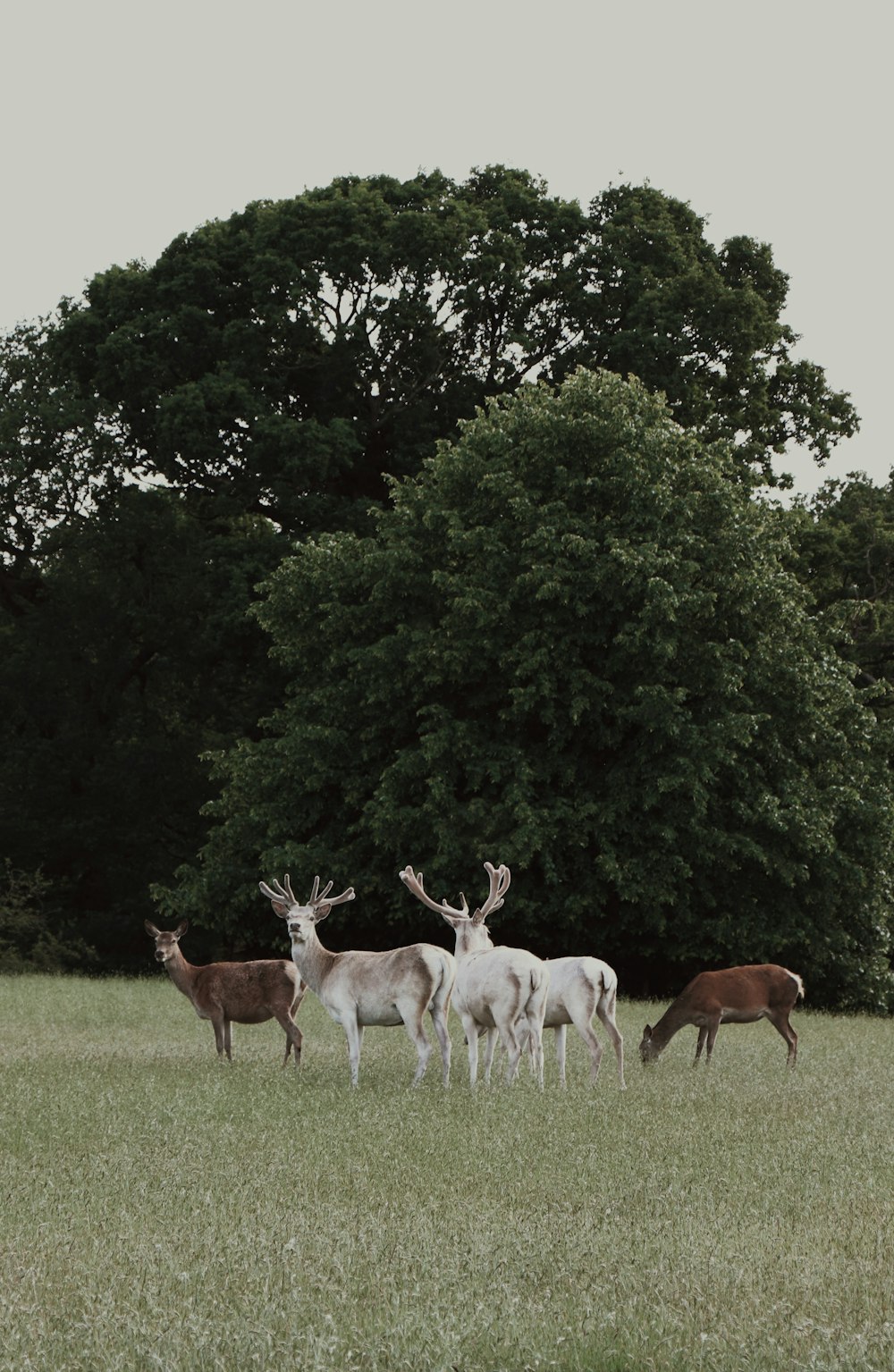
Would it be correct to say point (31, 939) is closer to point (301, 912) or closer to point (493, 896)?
point (493, 896)

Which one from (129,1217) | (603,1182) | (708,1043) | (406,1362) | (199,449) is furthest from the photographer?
(199,449)

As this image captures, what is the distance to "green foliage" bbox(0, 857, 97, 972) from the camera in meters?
33.8

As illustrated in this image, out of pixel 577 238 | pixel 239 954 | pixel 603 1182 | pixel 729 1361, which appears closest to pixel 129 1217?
pixel 603 1182

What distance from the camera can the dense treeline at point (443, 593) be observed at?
28.4 metres

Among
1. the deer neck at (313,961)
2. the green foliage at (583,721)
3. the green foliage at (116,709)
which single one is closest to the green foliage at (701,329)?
the green foliage at (583,721)

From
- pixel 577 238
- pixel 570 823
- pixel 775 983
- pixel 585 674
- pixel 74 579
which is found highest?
pixel 577 238

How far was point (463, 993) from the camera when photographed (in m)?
14.5

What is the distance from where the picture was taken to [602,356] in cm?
3478

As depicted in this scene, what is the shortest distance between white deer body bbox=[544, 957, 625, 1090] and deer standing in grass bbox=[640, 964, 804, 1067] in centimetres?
148

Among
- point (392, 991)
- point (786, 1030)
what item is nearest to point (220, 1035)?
point (392, 991)

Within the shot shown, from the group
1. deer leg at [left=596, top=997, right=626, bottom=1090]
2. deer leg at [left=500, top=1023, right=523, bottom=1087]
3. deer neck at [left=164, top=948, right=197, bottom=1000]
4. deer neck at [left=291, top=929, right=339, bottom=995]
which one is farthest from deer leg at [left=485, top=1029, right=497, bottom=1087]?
deer neck at [left=164, top=948, right=197, bottom=1000]

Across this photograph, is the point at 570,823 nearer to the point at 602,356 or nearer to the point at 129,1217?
the point at 602,356

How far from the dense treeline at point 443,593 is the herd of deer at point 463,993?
10.5 meters

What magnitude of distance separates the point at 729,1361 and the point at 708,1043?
10.4 meters
